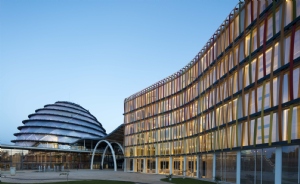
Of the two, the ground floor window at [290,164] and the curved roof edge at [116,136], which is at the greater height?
the ground floor window at [290,164]

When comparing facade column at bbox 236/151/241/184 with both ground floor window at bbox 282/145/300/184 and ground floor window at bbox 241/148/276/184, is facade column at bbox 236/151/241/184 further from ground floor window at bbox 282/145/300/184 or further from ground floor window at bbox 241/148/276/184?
ground floor window at bbox 282/145/300/184

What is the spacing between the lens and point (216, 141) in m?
47.4

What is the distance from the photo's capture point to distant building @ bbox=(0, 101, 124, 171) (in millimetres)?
105250

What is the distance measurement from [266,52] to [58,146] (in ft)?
304

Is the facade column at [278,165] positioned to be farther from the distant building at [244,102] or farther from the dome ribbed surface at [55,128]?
the dome ribbed surface at [55,128]

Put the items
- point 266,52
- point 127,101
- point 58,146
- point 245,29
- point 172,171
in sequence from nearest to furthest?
point 266,52, point 245,29, point 172,171, point 127,101, point 58,146

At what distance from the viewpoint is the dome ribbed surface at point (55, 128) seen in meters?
118

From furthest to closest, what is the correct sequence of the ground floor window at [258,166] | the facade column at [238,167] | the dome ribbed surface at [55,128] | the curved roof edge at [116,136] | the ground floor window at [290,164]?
the dome ribbed surface at [55,128], the curved roof edge at [116,136], the facade column at [238,167], the ground floor window at [258,166], the ground floor window at [290,164]

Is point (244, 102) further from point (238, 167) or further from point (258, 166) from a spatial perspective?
point (238, 167)

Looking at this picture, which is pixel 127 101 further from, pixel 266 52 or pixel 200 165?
pixel 266 52

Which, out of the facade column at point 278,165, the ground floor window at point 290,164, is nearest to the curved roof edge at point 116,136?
the facade column at point 278,165

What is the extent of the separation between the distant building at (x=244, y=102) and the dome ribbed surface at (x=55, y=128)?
200 feet

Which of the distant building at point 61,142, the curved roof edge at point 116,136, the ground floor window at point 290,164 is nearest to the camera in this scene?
the ground floor window at point 290,164

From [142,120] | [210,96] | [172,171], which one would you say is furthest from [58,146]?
[210,96]
